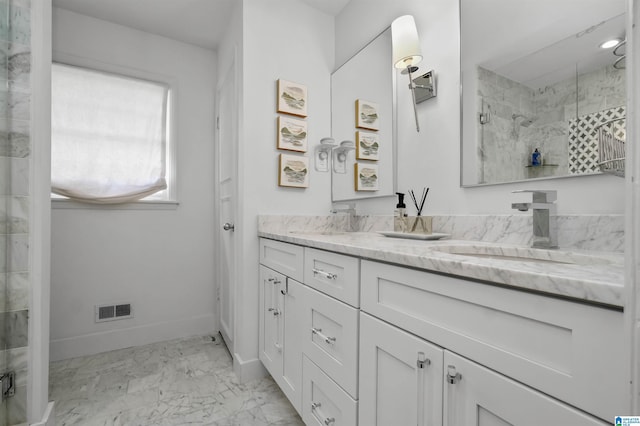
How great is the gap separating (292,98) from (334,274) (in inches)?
53.6

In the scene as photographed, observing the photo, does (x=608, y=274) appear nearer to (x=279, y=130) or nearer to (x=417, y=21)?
(x=417, y=21)

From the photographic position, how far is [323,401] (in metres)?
1.14

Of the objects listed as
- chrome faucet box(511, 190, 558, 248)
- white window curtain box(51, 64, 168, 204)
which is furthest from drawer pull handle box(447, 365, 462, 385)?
white window curtain box(51, 64, 168, 204)

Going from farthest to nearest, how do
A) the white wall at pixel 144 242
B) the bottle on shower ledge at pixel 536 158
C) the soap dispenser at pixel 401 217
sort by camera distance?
the white wall at pixel 144 242
the soap dispenser at pixel 401 217
the bottle on shower ledge at pixel 536 158

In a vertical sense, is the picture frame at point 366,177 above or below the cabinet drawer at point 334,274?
above

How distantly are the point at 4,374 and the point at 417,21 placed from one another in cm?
251

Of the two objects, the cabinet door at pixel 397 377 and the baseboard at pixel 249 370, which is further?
the baseboard at pixel 249 370

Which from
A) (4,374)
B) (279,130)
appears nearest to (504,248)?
(279,130)

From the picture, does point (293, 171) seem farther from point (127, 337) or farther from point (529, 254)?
point (127, 337)

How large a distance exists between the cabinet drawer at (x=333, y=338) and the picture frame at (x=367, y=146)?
1026 millimetres

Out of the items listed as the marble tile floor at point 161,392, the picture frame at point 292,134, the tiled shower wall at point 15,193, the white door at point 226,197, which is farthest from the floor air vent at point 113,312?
the picture frame at point 292,134

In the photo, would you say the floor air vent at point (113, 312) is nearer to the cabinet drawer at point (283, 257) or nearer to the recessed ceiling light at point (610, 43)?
the cabinet drawer at point (283, 257)

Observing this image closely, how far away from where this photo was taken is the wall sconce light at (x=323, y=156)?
2.07 meters

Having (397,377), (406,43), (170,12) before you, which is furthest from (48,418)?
(170,12)
